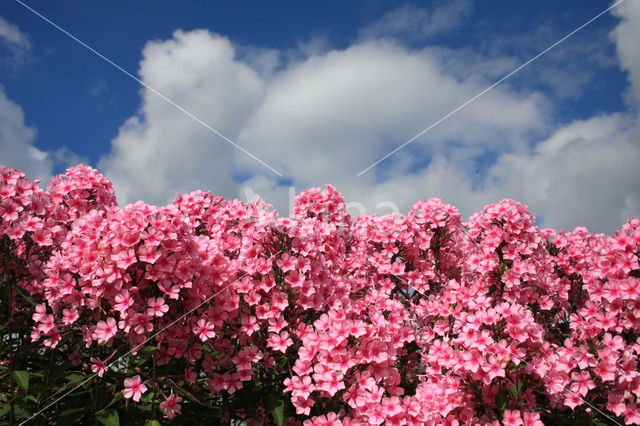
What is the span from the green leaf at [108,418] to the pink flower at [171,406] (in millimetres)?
284

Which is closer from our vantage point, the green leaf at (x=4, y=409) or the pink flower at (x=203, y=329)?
the green leaf at (x=4, y=409)

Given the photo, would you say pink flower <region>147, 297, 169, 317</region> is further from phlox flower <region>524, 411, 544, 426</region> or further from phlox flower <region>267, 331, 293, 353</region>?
phlox flower <region>524, 411, 544, 426</region>

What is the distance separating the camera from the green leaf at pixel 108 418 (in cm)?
290

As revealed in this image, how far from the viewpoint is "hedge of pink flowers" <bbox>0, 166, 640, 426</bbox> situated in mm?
3219

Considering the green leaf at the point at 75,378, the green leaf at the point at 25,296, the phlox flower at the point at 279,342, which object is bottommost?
the green leaf at the point at 75,378

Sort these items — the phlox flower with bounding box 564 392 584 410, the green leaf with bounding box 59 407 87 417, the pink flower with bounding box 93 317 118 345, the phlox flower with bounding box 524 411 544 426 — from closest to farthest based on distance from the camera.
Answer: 1. the green leaf with bounding box 59 407 87 417
2. the pink flower with bounding box 93 317 118 345
3. the phlox flower with bounding box 524 411 544 426
4. the phlox flower with bounding box 564 392 584 410

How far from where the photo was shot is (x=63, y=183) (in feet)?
13.6

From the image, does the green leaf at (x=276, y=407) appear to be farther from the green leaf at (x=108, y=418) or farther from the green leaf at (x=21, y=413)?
the green leaf at (x=21, y=413)

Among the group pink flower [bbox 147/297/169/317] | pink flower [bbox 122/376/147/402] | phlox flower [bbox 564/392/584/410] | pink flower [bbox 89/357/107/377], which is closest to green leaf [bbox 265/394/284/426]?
pink flower [bbox 122/376/147/402]

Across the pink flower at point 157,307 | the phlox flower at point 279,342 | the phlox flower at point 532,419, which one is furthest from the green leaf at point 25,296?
the phlox flower at point 532,419

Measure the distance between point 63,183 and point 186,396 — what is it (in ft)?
7.31

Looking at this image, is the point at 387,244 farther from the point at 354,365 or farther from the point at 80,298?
the point at 80,298

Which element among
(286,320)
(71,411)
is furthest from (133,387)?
(286,320)

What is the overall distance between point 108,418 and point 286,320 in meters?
1.37
